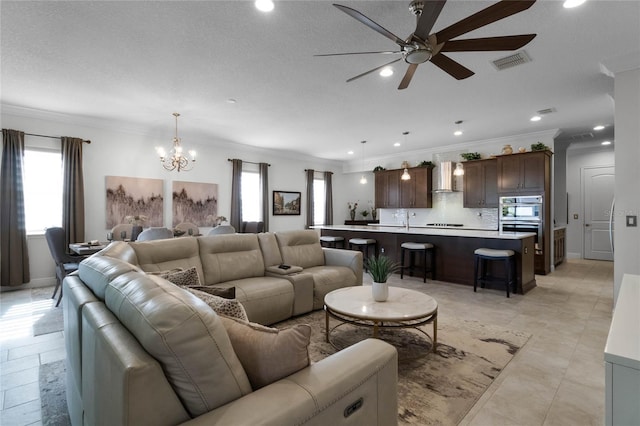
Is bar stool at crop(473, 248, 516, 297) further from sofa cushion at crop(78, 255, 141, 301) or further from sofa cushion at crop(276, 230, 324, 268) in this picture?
sofa cushion at crop(78, 255, 141, 301)

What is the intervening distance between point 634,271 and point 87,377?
4.71 metres

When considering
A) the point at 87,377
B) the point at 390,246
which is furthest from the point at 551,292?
the point at 87,377

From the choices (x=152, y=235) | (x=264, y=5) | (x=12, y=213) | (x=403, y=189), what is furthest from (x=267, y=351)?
(x=403, y=189)

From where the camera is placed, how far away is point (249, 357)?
1.08 metres

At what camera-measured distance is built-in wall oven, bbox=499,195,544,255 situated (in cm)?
605

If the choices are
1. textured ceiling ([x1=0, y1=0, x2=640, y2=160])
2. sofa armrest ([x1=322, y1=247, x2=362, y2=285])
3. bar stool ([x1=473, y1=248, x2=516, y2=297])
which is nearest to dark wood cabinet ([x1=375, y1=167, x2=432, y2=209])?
textured ceiling ([x1=0, y1=0, x2=640, y2=160])

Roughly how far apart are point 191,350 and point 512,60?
13.0ft

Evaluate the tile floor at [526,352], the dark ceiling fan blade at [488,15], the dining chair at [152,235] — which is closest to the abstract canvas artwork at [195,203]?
the dining chair at [152,235]

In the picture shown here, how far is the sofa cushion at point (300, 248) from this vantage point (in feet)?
13.5

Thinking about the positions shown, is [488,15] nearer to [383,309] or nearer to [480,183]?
[383,309]

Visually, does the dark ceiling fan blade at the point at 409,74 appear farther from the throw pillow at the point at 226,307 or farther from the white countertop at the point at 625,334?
the throw pillow at the point at 226,307

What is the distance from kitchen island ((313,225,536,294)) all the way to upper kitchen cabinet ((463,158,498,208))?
1.52m

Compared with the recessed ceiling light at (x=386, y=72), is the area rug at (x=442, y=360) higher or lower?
lower

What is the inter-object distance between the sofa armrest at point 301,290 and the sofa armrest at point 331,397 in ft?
7.23
